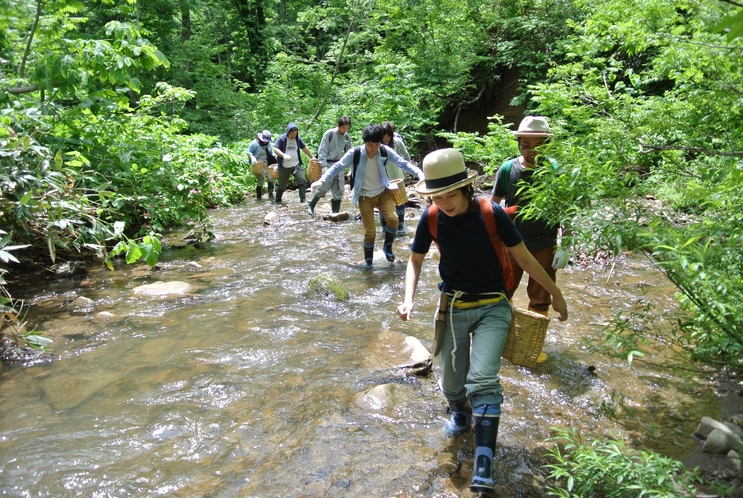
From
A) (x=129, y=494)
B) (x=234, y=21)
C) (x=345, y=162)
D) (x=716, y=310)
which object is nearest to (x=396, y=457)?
(x=129, y=494)

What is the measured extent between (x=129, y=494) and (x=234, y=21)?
94.5 ft

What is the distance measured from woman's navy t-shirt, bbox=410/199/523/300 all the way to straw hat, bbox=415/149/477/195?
241 mm

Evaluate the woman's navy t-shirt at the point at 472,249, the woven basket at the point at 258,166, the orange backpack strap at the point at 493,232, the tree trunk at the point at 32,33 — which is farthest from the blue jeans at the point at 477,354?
the woven basket at the point at 258,166

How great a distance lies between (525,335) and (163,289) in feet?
16.4

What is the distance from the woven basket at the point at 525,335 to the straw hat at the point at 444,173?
1.23 meters

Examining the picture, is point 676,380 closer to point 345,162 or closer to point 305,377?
point 305,377

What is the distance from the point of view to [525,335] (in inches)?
160

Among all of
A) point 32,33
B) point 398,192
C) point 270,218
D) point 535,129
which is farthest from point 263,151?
point 535,129

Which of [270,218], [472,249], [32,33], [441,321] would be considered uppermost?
[32,33]

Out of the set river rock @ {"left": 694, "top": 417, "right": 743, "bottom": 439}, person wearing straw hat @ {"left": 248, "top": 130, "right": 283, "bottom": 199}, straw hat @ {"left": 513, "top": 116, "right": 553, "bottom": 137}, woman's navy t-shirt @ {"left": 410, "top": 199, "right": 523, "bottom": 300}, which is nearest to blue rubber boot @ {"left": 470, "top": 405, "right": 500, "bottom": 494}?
woman's navy t-shirt @ {"left": 410, "top": 199, "right": 523, "bottom": 300}

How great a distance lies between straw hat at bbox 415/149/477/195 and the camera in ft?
10.5

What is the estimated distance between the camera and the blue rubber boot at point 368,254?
8109 mm

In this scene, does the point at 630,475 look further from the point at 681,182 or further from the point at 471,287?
the point at 681,182

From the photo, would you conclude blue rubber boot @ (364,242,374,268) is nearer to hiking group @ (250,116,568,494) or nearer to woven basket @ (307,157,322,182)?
woven basket @ (307,157,322,182)
